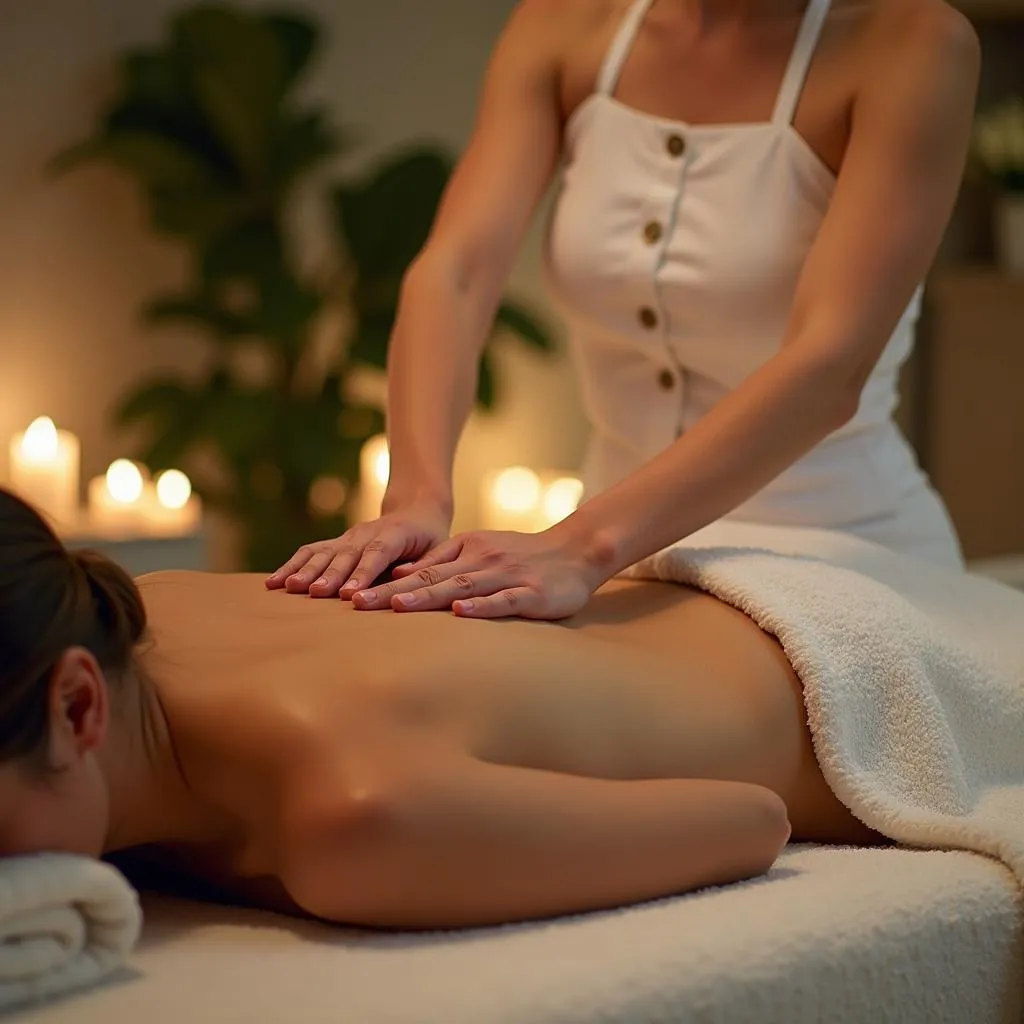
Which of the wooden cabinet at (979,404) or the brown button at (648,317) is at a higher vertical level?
the brown button at (648,317)

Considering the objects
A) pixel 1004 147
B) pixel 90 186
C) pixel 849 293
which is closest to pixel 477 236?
pixel 849 293

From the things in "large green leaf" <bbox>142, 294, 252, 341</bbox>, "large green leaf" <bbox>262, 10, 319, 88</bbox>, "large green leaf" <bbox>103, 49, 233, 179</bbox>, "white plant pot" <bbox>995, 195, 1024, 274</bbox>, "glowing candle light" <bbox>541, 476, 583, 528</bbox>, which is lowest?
"glowing candle light" <bbox>541, 476, 583, 528</bbox>

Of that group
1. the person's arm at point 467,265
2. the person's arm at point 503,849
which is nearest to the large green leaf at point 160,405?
the person's arm at point 467,265

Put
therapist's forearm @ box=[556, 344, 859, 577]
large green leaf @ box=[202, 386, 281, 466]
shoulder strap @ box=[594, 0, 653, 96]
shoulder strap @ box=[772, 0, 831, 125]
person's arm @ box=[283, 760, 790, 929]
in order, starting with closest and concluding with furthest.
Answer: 1. person's arm @ box=[283, 760, 790, 929]
2. therapist's forearm @ box=[556, 344, 859, 577]
3. shoulder strap @ box=[772, 0, 831, 125]
4. shoulder strap @ box=[594, 0, 653, 96]
5. large green leaf @ box=[202, 386, 281, 466]

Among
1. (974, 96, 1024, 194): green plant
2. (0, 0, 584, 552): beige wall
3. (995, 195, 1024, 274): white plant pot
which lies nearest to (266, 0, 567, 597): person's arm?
(0, 0, 584, 552): beige wall

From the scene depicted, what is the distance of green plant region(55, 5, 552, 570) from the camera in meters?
4.40

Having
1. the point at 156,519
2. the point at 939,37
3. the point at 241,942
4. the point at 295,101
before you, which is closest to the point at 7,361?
the point at 156,519

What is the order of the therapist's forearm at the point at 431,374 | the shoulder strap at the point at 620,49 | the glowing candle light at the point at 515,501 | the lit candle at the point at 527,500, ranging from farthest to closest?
the glowing candle light at the point at 515,501 → the lit candle at the point at 527,500 → the shoulder strap at the point at 620,49 → the therapist's forearm at the point at 431,374

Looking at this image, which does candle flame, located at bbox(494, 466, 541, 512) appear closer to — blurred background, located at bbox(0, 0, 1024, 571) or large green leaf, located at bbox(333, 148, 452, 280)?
blurred background, located at bbox(0, 0, 1024, 571)

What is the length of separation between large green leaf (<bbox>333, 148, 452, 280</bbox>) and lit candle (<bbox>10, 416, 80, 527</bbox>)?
929 millimetres

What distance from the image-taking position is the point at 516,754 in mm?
1287

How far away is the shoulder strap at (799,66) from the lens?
1854 millimetres

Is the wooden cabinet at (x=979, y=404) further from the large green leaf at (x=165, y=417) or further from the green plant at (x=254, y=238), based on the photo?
the large green leaf at (x=165, y=417)

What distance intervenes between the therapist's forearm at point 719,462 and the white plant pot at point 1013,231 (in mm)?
3500
